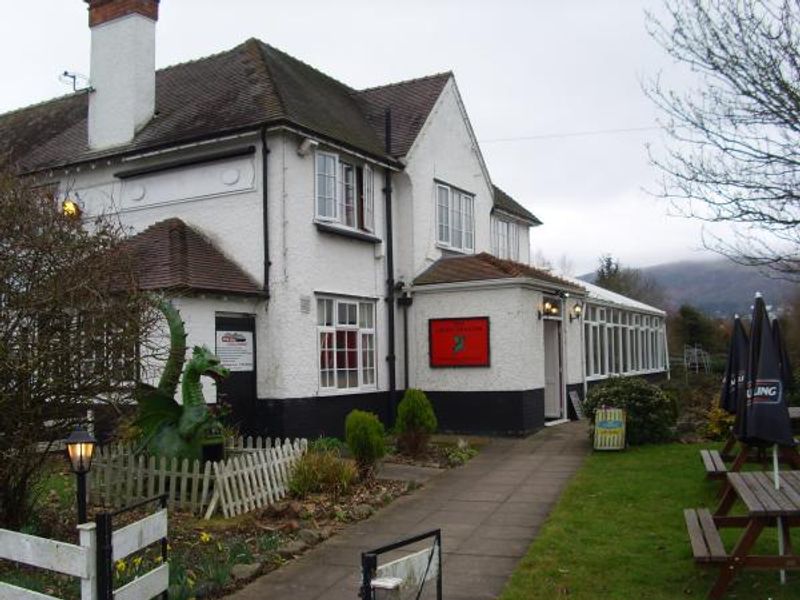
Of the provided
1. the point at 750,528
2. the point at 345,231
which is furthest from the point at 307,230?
the point at 750,528

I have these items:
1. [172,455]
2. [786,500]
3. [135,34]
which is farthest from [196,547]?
[135,34]

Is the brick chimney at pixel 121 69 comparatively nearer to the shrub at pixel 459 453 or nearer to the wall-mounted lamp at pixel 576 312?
the shrub at pixel 459 453

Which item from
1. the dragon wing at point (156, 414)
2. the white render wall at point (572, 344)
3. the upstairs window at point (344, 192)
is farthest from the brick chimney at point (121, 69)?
the white render wall at point (572, 344)

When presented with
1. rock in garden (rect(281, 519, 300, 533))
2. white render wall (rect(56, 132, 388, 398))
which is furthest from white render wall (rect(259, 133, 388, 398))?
rock in garden (rect(281, 519, 300, 533))

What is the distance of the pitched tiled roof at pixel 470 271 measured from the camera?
16.7 meters

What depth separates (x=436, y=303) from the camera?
17.3 metres

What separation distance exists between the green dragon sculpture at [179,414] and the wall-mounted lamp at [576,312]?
1216 cm

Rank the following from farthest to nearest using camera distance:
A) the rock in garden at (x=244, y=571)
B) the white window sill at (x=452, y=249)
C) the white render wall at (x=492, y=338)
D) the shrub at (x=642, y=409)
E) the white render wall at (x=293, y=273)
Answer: the white window sill at (x=452, y=249) → the white render wall at (x=492, y=338) → the white render wall at (x=293, y=273) → the shrub at (x=642, y=409) → the rock in garden at (x=244, y=571)

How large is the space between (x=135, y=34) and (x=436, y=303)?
28.7 feet

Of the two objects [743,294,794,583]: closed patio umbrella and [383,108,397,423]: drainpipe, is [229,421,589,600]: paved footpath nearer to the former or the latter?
[743,294,794,583]: closed patio umbrella

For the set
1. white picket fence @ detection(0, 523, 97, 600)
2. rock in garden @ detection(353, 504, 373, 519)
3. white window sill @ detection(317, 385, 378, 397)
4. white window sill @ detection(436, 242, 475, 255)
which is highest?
white window sill @ detection(436, 242, 475, 255)

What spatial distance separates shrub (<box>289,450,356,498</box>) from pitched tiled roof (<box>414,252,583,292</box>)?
730 centimetres

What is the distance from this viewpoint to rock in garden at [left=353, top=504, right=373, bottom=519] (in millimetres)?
9195

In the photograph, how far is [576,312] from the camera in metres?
20.3
